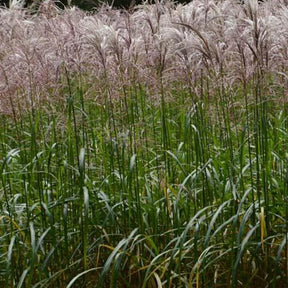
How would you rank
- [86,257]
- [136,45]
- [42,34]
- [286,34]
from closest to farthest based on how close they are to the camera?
[286,34]
[86,257]
[136,45]
[42,34]

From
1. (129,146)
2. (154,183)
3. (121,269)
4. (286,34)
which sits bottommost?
(121,269)

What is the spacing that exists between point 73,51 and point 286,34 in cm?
141

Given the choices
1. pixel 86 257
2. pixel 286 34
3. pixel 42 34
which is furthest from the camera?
pixel 42 34

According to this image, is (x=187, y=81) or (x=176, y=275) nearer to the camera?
(x=176, y=275)

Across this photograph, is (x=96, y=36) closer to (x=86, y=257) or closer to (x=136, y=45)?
(x=136, y=45)

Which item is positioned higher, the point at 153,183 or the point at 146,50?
the point at 146,50

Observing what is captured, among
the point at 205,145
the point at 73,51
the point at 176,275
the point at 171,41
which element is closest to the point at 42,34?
the point at 73,51

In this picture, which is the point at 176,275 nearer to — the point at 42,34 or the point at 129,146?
the point at 129,146

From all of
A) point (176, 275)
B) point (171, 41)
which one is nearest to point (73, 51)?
point (171, 41)

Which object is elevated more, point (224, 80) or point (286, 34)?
point (286, 34)

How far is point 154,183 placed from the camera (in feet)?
14.0

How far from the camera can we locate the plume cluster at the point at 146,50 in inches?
140

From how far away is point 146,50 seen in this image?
4270 millimetres

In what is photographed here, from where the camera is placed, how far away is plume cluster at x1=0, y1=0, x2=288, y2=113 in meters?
3.55
